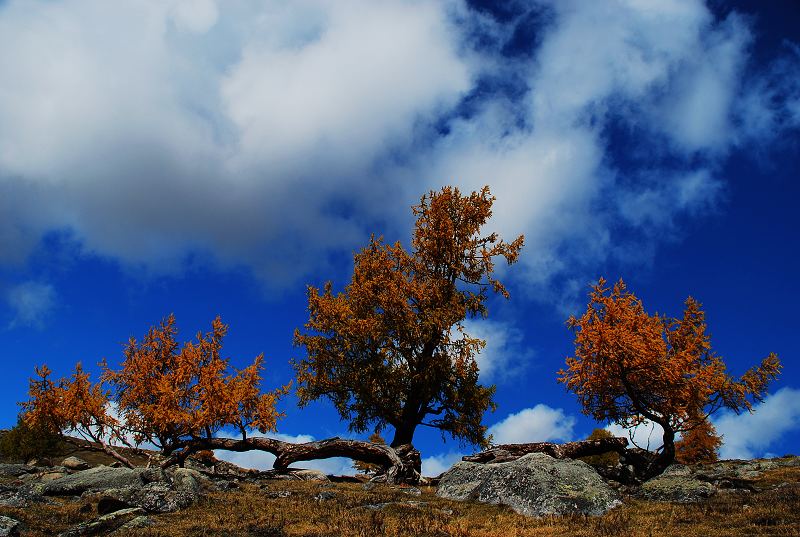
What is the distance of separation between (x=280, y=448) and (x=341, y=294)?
8.77 m

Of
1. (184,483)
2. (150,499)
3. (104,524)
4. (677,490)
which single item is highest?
(184,483)

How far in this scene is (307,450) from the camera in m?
30.0

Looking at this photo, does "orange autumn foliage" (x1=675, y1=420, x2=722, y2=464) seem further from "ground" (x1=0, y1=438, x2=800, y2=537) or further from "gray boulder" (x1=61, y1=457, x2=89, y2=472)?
"gray boulder" (x1=61, y1=457, x2=89, y2=472)

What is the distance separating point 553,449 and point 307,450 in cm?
1256

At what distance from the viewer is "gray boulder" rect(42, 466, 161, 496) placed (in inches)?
835

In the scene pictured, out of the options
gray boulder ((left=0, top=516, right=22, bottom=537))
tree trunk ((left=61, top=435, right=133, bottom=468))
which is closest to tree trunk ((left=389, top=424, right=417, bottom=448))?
tree trunk ((left=61, top=435, right=133, bottom=468))

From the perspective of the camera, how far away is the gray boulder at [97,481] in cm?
2120

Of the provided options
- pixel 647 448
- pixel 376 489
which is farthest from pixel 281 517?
pixel 647 448

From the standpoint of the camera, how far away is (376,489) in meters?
22.5

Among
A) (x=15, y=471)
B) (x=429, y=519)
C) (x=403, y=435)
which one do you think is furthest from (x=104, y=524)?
(x=403, y=435)

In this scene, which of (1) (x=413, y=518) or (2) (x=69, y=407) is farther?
(2) (x=69, y=407)

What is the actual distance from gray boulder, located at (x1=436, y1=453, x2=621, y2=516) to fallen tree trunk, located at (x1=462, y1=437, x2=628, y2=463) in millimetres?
8664

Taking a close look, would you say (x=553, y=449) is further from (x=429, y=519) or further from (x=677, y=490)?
(x=429, y=519)

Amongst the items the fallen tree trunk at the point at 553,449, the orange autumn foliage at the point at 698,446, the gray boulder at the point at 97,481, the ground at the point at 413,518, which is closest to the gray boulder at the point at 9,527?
the ground at the point at 413,518
